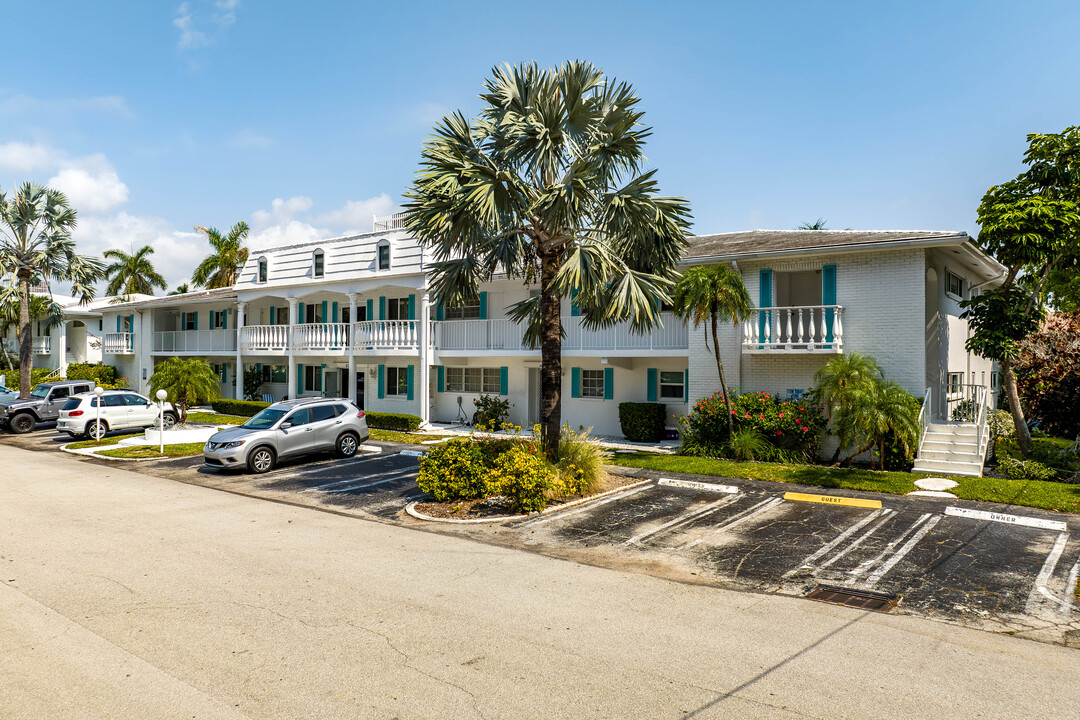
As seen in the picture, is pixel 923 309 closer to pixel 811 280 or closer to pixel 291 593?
pixel 811 280

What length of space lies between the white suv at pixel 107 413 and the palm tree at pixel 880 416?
2277cm

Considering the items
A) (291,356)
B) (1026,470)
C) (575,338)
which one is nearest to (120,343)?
(291,356)

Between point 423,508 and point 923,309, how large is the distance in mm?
12239

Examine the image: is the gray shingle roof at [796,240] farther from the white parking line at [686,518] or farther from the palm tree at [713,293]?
the white parking line at [686,518]

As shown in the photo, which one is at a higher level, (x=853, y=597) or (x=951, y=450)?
(x=951, y=450)

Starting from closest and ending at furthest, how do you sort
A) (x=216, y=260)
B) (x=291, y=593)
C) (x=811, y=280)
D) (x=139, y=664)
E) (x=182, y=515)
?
(x=139, y=664), (x=291, y=593), (x=182, y=515), (x=811, y=280), (x=216, y=260)

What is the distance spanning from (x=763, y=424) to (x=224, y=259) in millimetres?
38987

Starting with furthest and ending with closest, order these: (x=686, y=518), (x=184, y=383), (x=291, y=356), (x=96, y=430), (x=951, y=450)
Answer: (x=291, y=356) → (x=184, y=383) → (x=96, y=430) → (x=951, y=450) → (x=686, y=518)

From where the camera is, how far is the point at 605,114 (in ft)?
44.2

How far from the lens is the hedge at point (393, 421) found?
24.0 metres

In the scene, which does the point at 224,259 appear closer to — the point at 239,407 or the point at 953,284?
the point at 239,407

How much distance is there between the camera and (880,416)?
1441 cm

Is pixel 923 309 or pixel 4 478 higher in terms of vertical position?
pixel 923 309

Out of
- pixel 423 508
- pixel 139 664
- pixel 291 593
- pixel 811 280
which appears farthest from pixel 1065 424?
pixel 139 664
